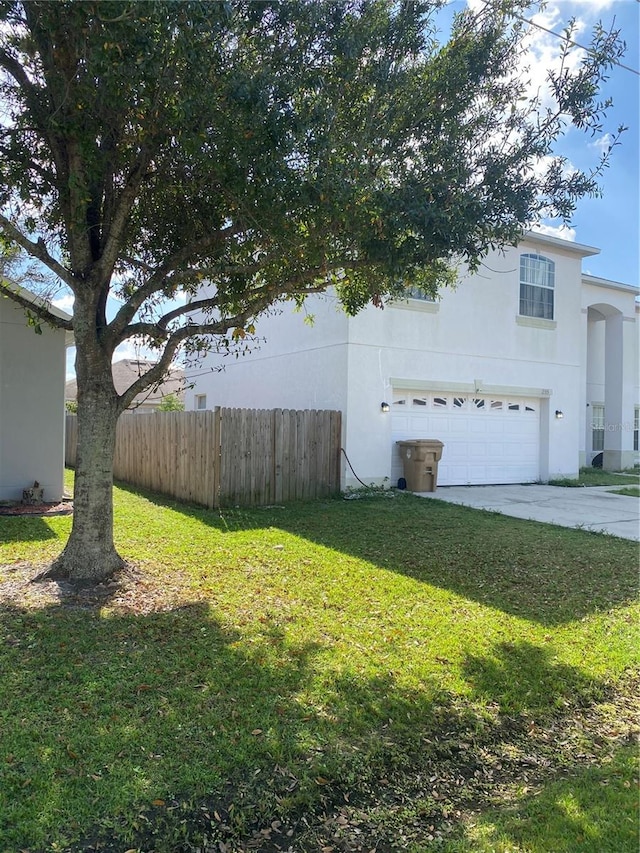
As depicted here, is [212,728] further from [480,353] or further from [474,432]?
[480,353]

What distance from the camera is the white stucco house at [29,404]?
10.2 m

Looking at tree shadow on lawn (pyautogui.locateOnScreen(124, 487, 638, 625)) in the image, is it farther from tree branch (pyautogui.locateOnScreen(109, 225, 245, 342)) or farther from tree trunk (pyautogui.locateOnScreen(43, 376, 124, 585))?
tree branch (pyautogui.locateOnScreen(109, 225, 245, 342))

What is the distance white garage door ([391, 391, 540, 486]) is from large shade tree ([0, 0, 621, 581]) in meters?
7.00

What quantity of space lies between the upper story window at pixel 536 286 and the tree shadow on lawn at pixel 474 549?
22.1 feet

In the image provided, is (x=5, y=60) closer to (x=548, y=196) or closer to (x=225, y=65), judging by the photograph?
(x=225, y=65)

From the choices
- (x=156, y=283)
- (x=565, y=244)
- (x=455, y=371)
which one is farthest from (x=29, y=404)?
→ (x=565, y=244)

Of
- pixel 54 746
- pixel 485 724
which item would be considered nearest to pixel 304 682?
pixel 485 724

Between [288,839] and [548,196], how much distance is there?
5.95 metres

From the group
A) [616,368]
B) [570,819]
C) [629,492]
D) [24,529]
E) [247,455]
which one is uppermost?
[616,368]

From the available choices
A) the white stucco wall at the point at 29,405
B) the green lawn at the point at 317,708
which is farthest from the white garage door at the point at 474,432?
the white stucco wall at the point at 29,405

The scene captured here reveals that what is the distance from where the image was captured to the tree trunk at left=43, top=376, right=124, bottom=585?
19.4ft

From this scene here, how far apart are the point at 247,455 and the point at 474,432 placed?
6.08 metres

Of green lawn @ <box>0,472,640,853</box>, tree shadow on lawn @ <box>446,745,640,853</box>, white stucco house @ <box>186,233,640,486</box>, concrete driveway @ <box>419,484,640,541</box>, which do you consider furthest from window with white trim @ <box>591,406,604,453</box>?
tree shadow on lawn @ <box>446,745,640,853</box>

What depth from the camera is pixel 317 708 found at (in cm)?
375
